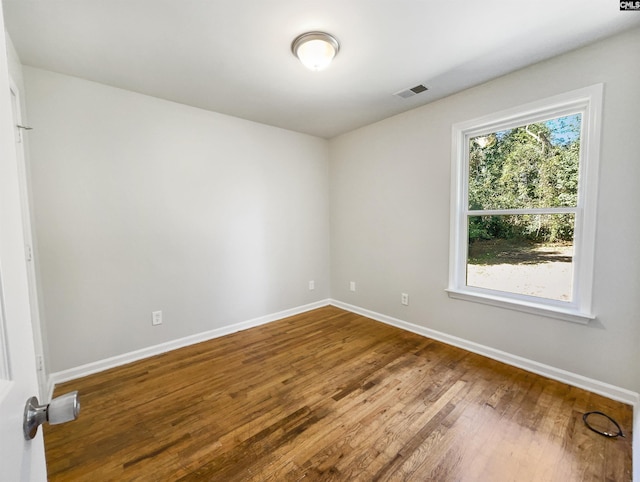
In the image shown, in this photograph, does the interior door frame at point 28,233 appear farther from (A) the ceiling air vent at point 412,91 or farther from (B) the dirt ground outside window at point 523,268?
(B) the dirt ground outside window at point 523,268

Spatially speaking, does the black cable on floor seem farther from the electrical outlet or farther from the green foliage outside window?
→ the electrical outlet

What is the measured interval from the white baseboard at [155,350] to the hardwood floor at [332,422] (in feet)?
0.28

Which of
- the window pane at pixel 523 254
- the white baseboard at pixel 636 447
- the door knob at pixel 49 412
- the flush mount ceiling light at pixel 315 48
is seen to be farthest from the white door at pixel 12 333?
the window pane at pixel 523 254

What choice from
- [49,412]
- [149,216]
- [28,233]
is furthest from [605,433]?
[28,233]

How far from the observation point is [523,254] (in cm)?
249

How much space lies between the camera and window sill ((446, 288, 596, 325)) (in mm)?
2119

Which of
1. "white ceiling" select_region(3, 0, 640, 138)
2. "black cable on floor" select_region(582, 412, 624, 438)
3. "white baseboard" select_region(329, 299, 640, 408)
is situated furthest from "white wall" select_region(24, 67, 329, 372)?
"black cable on floor" select_region(582, 412, 624, 438)

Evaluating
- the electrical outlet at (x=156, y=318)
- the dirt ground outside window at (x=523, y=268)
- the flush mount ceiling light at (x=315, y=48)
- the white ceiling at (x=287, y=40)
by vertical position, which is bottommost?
the electrical outlet at (x=156, y=318)

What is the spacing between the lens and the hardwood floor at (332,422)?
4.87ft

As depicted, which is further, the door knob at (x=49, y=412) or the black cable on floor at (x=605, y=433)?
the black cable on floor at (x=605, y=433)

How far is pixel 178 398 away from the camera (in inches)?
82.0

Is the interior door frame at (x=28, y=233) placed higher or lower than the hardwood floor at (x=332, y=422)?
higher

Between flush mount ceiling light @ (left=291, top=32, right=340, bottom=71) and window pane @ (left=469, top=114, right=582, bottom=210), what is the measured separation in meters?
1.69

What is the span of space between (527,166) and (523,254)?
78 cm
